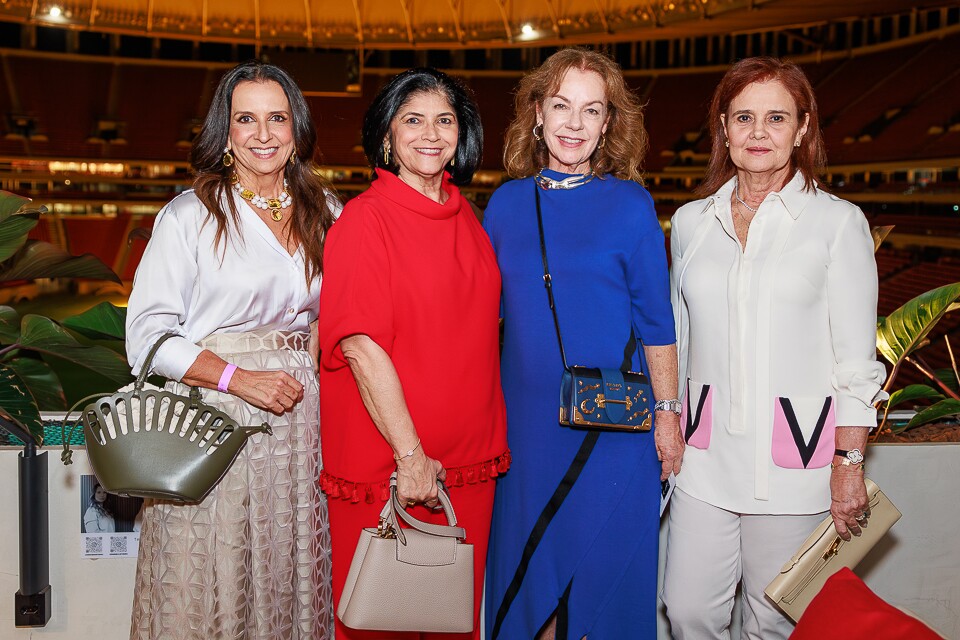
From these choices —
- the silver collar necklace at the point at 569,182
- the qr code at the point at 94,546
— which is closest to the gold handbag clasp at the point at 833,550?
the silver collar necklace at the point at 569,182

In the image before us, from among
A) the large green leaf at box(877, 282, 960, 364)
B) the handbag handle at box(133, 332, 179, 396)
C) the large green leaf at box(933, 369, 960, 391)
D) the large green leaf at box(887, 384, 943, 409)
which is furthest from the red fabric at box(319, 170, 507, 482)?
the large green leaf at box(933, 369, 960, 391)

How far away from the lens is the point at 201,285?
74.2 inches

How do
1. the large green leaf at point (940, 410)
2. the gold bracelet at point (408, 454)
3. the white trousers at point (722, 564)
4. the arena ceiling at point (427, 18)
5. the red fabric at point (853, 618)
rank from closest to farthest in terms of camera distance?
the red fabric at point (853, 618) → the gold bracelet at point (408, 454) → the white trousers at point (722, 564) → the large green leaf at point (940, 410) → the arena ceiling at point (427, 18)

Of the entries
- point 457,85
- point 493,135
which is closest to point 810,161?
point 457,85

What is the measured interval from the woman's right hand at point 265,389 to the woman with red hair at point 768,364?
92 centimetres

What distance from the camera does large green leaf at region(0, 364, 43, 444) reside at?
2.38 meters

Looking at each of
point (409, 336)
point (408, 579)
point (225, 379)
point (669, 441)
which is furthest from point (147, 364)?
point (669, 441)

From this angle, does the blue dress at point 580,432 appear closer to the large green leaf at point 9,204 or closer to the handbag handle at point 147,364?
the handbag handle at point 147,364

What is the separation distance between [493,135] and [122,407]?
14.8 metres

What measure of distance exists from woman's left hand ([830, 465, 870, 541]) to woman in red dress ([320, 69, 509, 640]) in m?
0.75

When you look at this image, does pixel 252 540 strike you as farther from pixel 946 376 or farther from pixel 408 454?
pixel 946 376

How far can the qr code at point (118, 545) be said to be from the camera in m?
2.47

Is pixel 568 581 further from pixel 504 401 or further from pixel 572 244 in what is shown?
pixel 572 244

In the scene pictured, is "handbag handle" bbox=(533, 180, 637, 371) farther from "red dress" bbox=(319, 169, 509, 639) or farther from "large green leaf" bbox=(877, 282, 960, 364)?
"large green leaf" bbox=(877, 282, 960, 364)
